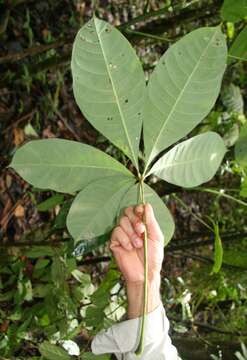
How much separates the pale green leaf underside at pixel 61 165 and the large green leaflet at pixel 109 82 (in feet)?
0.13

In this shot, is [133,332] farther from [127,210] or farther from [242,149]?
[242,149]

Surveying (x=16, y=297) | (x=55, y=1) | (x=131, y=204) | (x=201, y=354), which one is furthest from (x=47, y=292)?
(x=55, y=1)

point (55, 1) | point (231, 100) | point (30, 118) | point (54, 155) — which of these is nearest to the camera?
point (54, 155)

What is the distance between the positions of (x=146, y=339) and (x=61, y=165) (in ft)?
1.15

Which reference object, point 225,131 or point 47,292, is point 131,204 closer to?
point 47,292

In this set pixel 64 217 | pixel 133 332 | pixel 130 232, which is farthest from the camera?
pixel 64 217

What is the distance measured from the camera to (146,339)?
87cm

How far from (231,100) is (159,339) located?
1.41 meters

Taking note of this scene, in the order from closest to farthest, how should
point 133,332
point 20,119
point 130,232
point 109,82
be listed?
1. point 109,82
2. point 130,232
3. point 133,332
4. point 20,119

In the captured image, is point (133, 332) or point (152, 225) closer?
point (152, 225)

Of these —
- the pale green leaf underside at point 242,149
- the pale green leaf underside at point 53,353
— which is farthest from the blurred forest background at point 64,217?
the pale green leaf underside at point 242,149

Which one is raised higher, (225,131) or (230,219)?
(225,131)

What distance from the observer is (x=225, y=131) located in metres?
1.86

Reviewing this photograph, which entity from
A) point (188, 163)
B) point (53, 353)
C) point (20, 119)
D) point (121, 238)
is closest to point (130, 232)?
point (121, 238)
